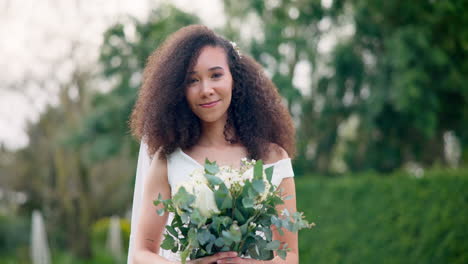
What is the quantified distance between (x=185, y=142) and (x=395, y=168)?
12.3 meters

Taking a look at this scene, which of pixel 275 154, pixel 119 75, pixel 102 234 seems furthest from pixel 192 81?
pixel 102 234

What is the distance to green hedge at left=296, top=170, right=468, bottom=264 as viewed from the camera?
8031 millimetres

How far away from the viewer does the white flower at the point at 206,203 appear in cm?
216

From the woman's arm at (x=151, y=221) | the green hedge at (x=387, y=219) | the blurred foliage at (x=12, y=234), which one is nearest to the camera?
the woman's arm at (x=151, y=221)

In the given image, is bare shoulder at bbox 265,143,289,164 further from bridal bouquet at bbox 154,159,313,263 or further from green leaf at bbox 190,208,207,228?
green leaf at bbox 190,208,207,228

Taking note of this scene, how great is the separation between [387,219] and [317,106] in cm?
590

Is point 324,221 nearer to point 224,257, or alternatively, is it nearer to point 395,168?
point 395,168

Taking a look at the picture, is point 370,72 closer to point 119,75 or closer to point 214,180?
point 119,75

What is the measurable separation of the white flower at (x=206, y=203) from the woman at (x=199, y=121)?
0.45 meters

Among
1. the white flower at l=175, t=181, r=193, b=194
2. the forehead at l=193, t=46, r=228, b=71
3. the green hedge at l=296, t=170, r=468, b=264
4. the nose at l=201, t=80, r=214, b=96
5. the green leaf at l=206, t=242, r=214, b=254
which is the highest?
the forehead at l=193, t=46, r=228, b=71

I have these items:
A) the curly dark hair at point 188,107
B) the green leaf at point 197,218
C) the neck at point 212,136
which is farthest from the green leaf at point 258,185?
the neck at point 212,136

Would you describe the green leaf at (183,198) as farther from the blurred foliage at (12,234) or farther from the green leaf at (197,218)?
the blurred foliage at (12,234)

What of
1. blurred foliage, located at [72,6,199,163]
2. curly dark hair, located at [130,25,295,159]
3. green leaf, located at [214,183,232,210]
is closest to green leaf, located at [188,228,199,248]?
green leaf, located at [214,183,232,210]

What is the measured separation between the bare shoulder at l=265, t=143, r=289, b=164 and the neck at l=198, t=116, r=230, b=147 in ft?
0.72
